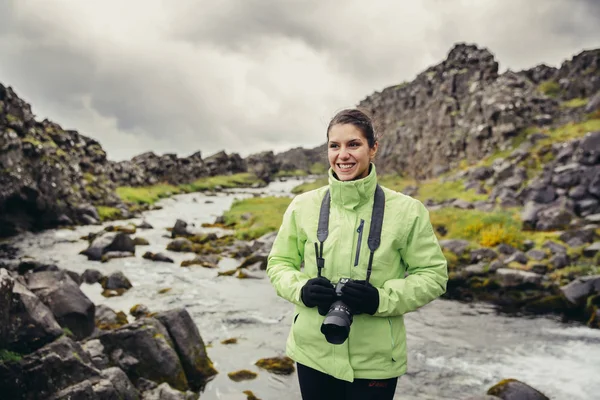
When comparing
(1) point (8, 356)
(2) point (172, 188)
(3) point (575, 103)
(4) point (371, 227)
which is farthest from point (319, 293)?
(2) point (172, 188)

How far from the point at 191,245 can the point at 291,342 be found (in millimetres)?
29285

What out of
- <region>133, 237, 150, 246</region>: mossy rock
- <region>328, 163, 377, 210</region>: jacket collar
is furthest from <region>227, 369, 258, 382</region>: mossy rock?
<region>133, 237, 150, 246</region>: mossy rock

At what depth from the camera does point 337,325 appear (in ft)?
11.3

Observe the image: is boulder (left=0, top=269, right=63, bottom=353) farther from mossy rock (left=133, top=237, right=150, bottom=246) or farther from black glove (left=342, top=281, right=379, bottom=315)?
mossy rock (left=133, top=237, right=150, bottom=246)

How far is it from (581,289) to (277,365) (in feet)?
45.0

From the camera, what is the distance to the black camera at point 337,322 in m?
3.46

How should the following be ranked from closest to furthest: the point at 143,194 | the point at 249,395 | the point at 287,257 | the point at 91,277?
the point at 287,257, the point at 249,395, the point at 91,277, the point at 143,194

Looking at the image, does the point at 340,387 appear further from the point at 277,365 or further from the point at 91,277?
the point at 91,277

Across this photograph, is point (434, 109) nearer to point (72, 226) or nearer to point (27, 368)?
point (72, 226)

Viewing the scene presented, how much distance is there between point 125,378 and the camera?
876 centimetres

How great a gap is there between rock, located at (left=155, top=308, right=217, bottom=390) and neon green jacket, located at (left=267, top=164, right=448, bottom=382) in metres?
7.60

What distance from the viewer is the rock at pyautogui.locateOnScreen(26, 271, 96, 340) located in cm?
1118

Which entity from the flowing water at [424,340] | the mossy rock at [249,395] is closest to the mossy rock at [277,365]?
the flowing water at [424,340]

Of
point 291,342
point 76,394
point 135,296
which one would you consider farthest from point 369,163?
point 135,296
